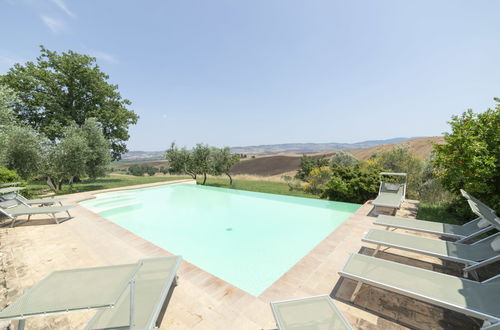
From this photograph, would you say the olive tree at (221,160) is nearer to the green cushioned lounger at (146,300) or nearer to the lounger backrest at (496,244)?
the green cushioned lounger at (146,300)

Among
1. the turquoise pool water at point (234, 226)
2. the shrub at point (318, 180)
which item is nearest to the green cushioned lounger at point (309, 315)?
the turquoise pool water at point (234, 226)

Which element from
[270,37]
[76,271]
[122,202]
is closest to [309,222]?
[76,271]

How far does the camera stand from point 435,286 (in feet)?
8.46

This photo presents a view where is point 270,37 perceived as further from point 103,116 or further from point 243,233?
point 103,116

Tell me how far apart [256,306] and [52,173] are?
699 inches

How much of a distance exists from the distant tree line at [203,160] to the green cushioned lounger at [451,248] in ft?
48.2

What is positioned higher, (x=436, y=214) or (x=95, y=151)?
(x=95, y=151)

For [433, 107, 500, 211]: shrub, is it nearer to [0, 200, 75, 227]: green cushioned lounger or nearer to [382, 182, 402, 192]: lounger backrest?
[382, 182, 402, 192]: lounger backrest

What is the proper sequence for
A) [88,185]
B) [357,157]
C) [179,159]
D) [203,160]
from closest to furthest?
[88,185] < [203,160] < [179,159] < [357,157]

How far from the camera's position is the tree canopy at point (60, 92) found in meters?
17.9

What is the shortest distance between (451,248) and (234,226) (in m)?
6.30

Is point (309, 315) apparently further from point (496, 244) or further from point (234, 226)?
point (234, 226)

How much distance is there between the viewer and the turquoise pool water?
5.09m

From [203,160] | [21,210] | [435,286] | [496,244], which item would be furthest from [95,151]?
[496,244]
